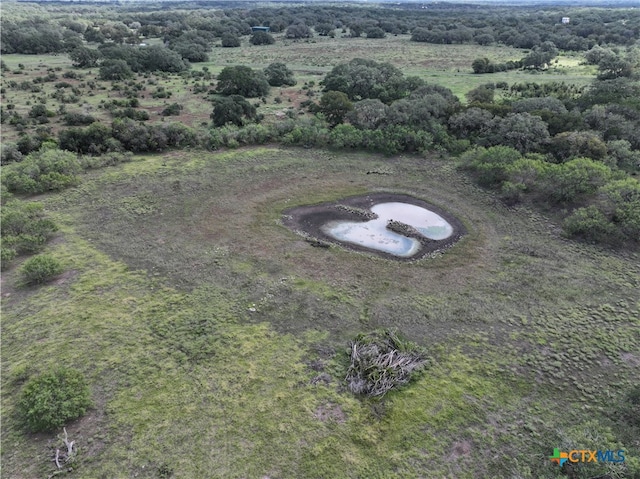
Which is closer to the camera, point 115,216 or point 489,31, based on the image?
point 115,216

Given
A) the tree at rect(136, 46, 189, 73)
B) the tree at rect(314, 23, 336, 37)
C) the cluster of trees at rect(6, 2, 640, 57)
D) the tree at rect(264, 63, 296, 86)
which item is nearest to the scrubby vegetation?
the tree at rect(264, 63, 296, 86)

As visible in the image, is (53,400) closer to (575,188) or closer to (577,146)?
(575,188)

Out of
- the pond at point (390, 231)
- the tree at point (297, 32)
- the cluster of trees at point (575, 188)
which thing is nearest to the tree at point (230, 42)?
the tree at point (297, 32)

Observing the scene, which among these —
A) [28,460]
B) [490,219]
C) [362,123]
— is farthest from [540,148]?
[28,460]

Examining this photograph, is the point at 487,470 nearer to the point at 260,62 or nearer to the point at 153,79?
the point at 153,79

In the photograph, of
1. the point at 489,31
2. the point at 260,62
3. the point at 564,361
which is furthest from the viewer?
the point at 489,31

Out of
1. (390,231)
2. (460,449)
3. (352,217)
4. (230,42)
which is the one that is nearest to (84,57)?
(230,42)

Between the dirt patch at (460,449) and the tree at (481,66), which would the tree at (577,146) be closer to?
the dirt patch at (460,449)
